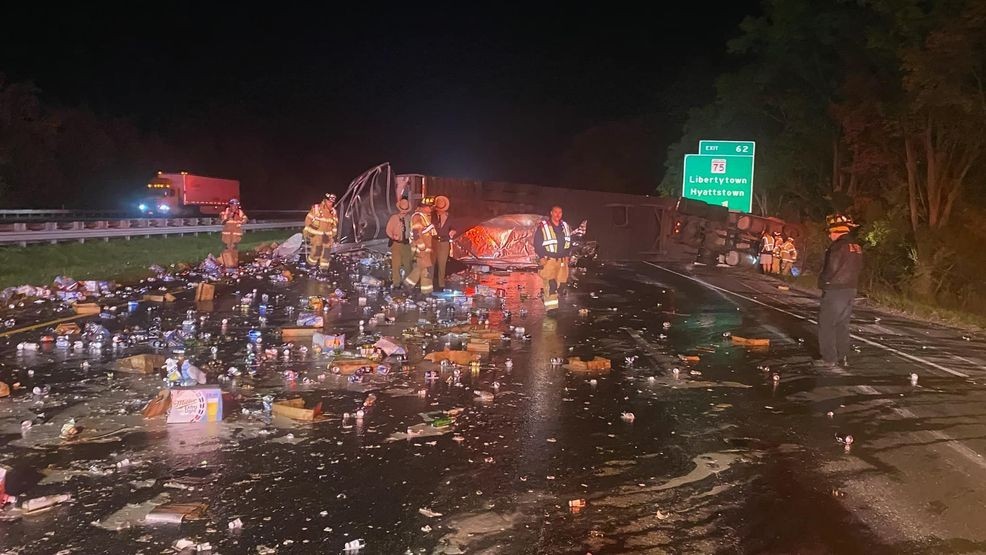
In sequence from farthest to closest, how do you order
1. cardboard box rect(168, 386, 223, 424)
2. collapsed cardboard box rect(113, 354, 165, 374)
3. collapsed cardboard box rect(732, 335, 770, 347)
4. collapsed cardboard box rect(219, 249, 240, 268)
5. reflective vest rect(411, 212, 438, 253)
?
collapsed cardboard box rect(219, 249, 240, 268)
reflective vest rect(411, 212, 438, 253)
collapsed cardboard box rect(732, 335, 770, 347)
collapsed cardboard box rect(113, 354, 165, 374)
cardboard box rect(168, 386, 223, 424)

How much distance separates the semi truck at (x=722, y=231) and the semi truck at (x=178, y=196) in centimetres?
3594

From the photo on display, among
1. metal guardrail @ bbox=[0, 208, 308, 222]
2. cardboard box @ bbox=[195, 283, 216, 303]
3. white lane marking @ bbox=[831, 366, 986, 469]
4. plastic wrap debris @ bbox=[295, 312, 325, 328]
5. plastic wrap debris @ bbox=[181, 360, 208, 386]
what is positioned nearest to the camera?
white lane marking @ bbox=[831, 366, 986, 469]

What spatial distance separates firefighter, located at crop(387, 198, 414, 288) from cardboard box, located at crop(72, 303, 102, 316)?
18.1 ft

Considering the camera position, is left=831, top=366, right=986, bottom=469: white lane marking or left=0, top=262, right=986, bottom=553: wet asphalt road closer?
left=0, top=262, right=986, bottom=553: wet asphalt road

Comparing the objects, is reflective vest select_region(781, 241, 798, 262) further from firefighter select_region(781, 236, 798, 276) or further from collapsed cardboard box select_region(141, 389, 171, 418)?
collapsed cardboard box select_region(141, 389, 171, 418)

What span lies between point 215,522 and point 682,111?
64.2 metres

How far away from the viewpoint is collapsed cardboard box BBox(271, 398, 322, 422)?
6.86 metres

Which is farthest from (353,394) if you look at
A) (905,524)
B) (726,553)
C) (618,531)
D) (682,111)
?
(682,111)

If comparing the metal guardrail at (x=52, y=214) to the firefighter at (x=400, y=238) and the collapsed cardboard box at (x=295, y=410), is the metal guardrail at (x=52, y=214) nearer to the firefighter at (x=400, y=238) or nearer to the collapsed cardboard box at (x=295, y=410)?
the firefighter at (x=400, y=238)

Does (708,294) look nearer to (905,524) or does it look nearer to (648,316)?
(648,316)

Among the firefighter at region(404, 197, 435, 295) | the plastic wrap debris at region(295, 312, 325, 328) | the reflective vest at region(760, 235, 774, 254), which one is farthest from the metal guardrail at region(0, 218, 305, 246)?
the reflective vest at region(760, 235, 774, 254)

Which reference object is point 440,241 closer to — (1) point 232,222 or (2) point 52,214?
(1) point 232,222

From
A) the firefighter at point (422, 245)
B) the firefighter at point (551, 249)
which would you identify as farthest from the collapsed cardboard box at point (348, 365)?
the firefighter at point (422, 245)

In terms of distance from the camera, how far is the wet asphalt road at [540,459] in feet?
15.2
